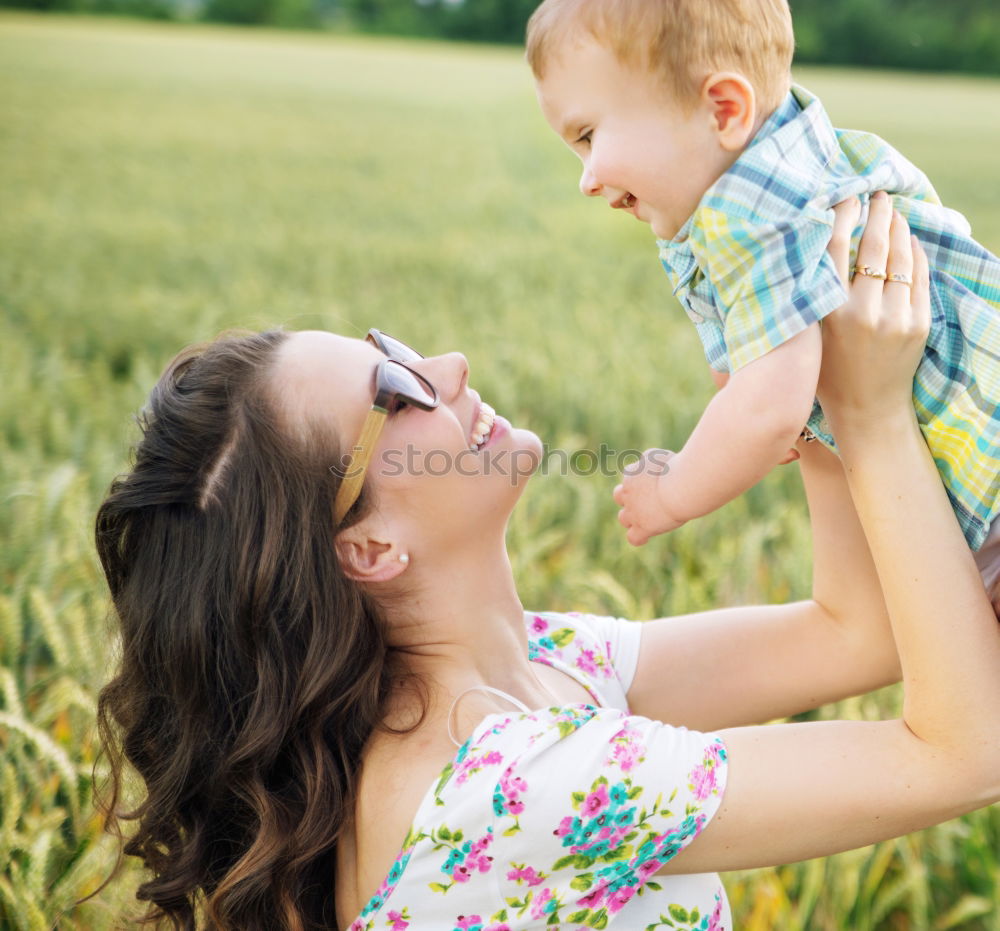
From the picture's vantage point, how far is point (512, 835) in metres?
1.45

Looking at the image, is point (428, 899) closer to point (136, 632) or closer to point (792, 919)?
point (136, 632)

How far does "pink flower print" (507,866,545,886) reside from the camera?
1485mm

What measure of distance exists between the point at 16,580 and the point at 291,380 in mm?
2093

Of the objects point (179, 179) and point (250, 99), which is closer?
point (179, 179)

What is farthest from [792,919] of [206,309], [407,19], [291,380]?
[407,19]

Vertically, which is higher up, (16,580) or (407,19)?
(16,580)

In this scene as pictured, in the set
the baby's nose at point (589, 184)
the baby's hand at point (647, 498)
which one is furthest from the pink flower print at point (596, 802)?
the baby's nose at point (589, 184)

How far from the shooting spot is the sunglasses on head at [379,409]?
5.52 ft

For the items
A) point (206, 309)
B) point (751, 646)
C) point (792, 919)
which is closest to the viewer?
point (751, 646)

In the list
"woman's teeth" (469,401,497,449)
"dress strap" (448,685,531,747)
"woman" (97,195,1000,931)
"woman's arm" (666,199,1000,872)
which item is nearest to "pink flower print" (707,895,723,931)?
"woman" (97,195,1000,931)

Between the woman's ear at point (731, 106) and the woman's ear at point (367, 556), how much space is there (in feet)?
2.55

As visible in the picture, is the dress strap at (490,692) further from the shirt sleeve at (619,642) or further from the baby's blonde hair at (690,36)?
the baby's blonde hair at (690,36)

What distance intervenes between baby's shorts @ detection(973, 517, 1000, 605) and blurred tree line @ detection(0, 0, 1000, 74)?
47556 mm

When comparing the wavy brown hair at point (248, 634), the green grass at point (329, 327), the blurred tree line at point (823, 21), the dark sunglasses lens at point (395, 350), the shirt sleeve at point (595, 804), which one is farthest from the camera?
the blurred tree line at point (823, 21)
